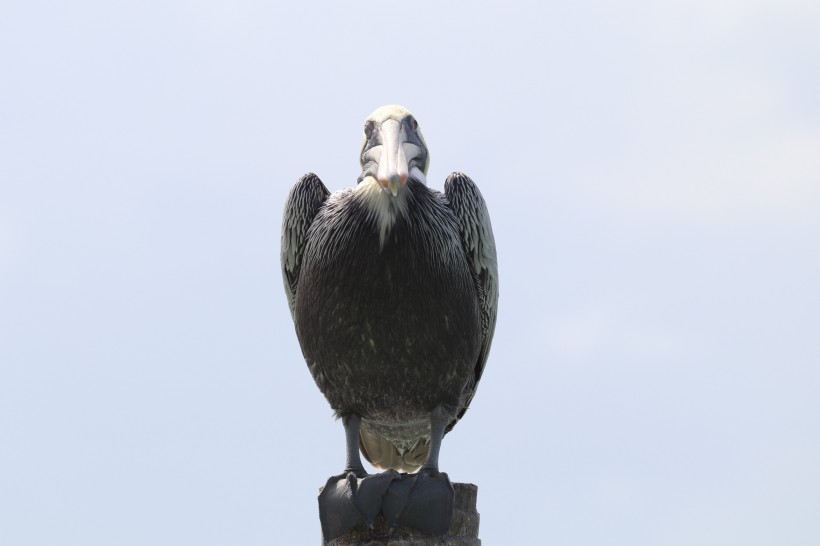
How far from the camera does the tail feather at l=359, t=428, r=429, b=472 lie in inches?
286

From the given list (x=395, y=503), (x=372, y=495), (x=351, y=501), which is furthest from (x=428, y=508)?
(x=351, y=501)

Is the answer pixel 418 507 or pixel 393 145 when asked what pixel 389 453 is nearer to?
pixel 418 507

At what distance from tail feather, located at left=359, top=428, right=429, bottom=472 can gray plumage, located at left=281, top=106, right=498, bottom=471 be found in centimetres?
42

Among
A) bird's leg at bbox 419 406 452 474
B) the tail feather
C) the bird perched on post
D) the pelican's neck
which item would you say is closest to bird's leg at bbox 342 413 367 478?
the bird perched on post

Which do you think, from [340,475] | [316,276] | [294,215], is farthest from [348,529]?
[294,215]

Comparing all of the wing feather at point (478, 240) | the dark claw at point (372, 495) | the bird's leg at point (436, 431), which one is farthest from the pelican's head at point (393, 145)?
the dark claw at point (372, 495)

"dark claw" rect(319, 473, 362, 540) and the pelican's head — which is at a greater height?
the pelican's head

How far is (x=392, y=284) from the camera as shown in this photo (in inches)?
247

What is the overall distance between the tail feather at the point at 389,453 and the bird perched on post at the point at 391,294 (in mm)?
461

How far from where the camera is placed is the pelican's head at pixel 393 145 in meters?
6.20

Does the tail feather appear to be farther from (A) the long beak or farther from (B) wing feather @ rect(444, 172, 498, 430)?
(A) the long beak

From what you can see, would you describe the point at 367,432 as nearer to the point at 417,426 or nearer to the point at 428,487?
the point at 417,426

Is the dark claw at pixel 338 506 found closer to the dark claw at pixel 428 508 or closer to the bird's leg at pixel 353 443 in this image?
the bird's leg at pixel 353 443

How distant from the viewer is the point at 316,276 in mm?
6465
